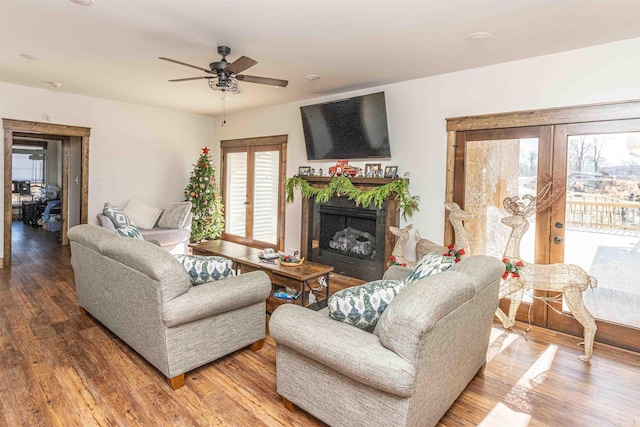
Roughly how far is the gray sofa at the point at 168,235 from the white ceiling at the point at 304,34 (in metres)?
2.05

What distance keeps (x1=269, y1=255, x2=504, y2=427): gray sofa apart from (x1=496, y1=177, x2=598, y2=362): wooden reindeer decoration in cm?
121

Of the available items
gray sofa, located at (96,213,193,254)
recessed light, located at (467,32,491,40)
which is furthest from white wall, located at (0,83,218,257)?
recessed light, located at (467,32,491,40)

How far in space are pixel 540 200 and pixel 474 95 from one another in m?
1.27

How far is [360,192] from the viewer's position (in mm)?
4664

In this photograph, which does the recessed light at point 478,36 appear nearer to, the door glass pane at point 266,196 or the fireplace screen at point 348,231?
the fireplace screen at point 348,231

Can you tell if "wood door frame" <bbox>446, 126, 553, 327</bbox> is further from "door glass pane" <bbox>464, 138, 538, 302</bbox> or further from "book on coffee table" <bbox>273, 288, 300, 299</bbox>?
"book on coffee table" <bbox>273, 288, 300, 299</bbox>

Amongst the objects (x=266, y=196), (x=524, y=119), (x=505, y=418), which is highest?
(x=524, y=119)

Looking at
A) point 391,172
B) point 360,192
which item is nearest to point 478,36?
point 391,172

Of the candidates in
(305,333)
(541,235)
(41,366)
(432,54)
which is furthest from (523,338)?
(41,366)

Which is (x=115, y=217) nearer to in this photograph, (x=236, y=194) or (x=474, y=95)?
(x=236, y=194)

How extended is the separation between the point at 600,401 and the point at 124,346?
3.37m

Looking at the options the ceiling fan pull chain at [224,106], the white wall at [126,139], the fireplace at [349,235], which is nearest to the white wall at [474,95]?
the fireplace at [349,235]

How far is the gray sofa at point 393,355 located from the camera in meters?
1.58

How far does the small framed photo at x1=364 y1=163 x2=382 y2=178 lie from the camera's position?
4664mm
